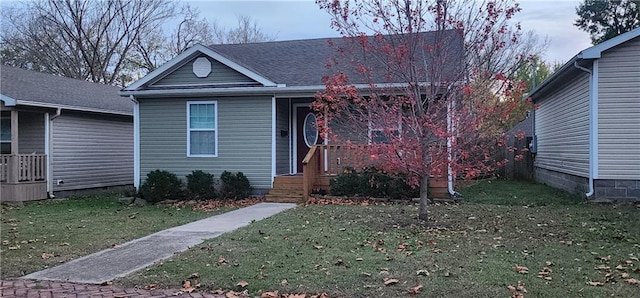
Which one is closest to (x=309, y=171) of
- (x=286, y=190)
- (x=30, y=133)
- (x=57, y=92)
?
(x=286, y=190)

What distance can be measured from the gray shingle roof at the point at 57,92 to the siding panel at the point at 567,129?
1333 cm

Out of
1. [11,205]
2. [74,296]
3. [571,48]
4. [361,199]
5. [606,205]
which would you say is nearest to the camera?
[74,296]

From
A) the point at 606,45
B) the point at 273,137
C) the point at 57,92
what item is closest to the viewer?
the point at 606,45

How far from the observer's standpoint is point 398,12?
768 centimetres

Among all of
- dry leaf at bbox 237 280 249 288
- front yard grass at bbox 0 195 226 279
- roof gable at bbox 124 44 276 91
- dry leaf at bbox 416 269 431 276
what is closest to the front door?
roof gable at bbox 124 44 276 91

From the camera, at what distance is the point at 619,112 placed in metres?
10.1

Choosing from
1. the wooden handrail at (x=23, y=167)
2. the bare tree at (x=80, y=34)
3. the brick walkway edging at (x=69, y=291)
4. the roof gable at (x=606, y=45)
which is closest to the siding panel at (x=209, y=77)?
the wooden handrail at (x=23, y=167)

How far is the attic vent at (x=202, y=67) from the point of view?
12766 millimetres

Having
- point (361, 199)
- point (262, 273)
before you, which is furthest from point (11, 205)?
point (262, 273)

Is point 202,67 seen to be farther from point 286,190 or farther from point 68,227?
point 68,227

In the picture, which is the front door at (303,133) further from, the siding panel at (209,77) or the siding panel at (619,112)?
the siding panel at (619,112)

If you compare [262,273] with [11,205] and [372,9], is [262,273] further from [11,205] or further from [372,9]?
[11,205]

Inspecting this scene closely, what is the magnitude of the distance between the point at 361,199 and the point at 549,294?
714 cm

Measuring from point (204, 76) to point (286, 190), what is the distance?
3.74 meters
